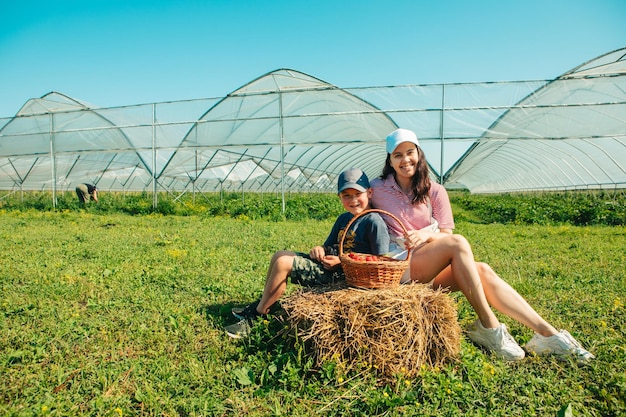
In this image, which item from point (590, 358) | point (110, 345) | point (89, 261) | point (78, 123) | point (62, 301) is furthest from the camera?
point (78, 123)

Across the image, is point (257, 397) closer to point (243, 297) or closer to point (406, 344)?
point (406, 344)

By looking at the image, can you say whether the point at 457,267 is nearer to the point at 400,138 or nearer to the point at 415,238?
the point at 415,238

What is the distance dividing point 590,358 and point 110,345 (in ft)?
10.4

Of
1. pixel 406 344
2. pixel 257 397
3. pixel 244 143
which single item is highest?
pixel 244 143

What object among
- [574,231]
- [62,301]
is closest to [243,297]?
[62,301]

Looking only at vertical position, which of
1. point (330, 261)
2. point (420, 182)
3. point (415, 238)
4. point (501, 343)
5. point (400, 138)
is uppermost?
point (400, 138)

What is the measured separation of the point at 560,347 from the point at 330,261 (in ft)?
5.18

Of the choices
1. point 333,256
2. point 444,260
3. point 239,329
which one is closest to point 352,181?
point 333,256

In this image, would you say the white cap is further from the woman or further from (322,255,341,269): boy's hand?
(322,255,341,269): boy's hand

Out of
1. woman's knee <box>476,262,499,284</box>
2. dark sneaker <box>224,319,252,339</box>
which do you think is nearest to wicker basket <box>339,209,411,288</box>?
woman's knee <box>476,262,499,284</box>

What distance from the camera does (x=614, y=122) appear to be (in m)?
12.1

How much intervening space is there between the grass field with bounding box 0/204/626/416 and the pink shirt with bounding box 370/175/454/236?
85 cm

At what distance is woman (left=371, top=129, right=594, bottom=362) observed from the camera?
2.73m

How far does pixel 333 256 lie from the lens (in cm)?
305
